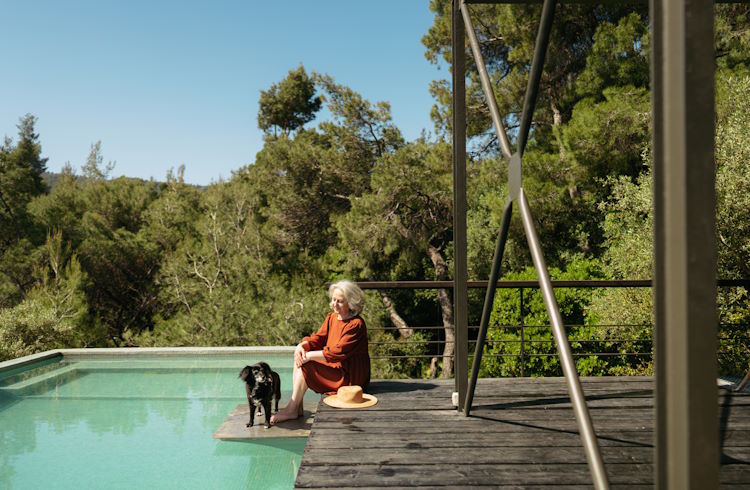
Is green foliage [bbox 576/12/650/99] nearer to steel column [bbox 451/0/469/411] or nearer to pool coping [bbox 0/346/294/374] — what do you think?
pool coping [bbox 0/346/294/374]

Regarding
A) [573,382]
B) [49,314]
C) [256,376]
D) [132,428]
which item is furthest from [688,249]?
[49,314]

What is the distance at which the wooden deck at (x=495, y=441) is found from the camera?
1.57 meters

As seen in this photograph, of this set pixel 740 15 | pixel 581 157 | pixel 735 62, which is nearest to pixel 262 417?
pixel 581 157

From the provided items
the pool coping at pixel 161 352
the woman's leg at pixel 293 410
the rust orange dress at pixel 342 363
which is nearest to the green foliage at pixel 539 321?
the pool coping at pixel 161 352

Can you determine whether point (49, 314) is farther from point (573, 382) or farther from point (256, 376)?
point (573, 382)

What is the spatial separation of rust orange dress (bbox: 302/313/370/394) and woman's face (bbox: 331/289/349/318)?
0.07 meters

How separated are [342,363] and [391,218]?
28.5 ft

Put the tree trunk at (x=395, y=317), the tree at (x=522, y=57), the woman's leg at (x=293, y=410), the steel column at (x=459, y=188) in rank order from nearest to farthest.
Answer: the steel column at (x=459, y=188), the woman's leg at (x=293, y=410), the tree at (x=522, y=57), the tree trunk at (x=395, y=317)

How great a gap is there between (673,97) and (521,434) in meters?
1.67

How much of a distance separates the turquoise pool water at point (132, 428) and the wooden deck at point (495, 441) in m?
1.25

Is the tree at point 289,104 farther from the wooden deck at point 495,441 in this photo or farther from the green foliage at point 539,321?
the wooden deck at point 495,441

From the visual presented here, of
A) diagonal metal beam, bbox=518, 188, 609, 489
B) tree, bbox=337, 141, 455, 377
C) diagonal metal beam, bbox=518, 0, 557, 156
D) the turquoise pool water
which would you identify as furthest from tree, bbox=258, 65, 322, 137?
diagonal metal beam, bbox=518, 188, 609, 489

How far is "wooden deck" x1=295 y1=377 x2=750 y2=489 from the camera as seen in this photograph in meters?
1.57

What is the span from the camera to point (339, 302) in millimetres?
2861
